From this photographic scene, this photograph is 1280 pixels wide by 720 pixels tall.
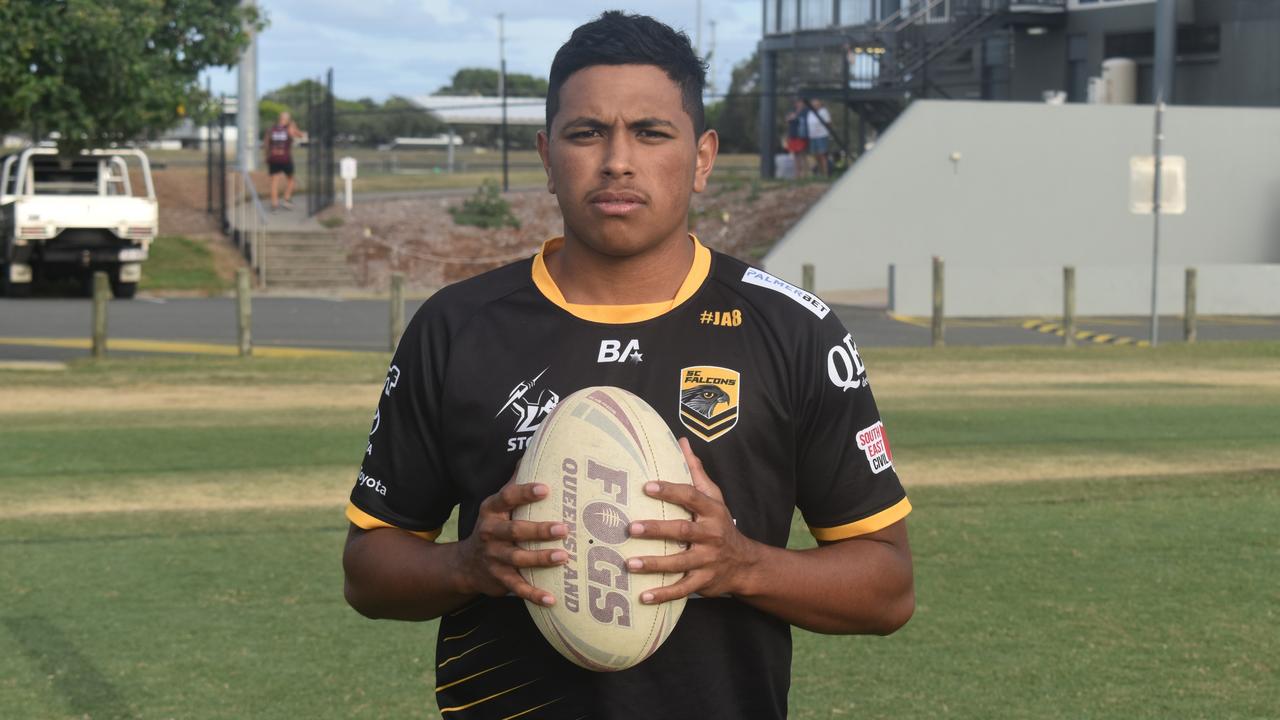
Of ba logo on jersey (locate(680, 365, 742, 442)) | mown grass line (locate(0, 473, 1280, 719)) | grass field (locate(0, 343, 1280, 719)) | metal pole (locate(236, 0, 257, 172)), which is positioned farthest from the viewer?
metal pole (locate(236, 0, 257, 172))

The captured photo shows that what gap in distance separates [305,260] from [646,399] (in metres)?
33.0

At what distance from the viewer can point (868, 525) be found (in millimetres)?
3037

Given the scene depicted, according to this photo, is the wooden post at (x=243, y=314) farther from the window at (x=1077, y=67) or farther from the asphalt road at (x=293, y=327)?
the window at (x=1077, y=67)

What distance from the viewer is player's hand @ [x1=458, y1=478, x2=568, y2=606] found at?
8.87 feet

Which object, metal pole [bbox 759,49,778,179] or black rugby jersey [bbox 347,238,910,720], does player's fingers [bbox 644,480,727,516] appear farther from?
metal pole [bbox 759,49,778,179]

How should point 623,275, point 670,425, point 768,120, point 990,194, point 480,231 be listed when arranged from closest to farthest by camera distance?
point 670,425 → point 623,275 → point 990,194 → point 480,231 → point 768,120

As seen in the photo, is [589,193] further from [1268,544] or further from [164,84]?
[164,84]

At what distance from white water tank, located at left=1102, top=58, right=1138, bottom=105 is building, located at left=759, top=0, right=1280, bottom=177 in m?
0.10

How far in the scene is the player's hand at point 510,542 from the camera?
8.87 feet

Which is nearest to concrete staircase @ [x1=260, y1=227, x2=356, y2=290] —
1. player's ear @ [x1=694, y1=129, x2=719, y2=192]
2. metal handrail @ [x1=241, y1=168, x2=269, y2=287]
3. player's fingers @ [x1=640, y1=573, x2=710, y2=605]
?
metal handrail @ [x1=241, y1=168, x2=269, y2=287]

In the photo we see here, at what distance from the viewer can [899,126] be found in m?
33.5

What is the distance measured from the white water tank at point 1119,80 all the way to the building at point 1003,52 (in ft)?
0.32

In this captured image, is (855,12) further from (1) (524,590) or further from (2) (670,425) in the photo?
(1) (524,590)

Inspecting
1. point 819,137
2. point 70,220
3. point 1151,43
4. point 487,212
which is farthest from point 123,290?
point 1151,43
